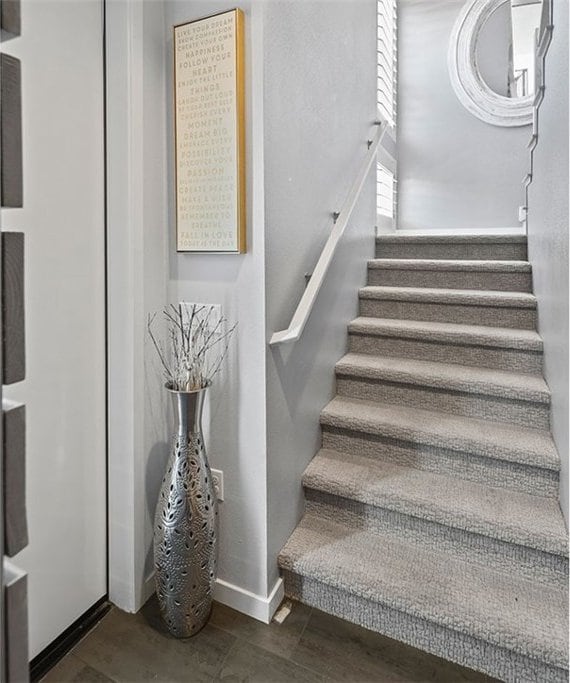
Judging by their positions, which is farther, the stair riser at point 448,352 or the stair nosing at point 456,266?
the stair nosing at point 456,266

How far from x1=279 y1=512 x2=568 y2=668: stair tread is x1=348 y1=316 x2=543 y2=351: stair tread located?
3.40ft

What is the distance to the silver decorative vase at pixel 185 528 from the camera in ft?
4.63

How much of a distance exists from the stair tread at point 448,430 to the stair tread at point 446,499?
0.45ft

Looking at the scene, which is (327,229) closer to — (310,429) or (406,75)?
(310,429)

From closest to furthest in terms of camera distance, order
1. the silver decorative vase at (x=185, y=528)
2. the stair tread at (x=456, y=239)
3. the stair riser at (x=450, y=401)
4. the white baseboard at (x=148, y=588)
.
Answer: the silver decorative vase at (x=185, y=528) < the white baseboard at (x=148, y=588) < the stair riser at (x=450, y=401) < the stair tread at (x=456, y=239)

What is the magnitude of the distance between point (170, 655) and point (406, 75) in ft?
15.0

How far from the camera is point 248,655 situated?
1396 millimetres

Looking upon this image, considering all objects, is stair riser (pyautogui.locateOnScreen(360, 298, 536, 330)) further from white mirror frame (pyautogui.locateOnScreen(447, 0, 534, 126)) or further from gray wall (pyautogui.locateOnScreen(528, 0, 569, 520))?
white mirror frame (pyautogui.locateOnScreen(447, 0, 534, 126))

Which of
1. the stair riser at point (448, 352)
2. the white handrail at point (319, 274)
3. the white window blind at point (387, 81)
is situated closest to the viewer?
the white handrail at point (319, 274)

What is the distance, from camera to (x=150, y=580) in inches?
64.8

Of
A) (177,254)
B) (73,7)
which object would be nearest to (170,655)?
(177,254)

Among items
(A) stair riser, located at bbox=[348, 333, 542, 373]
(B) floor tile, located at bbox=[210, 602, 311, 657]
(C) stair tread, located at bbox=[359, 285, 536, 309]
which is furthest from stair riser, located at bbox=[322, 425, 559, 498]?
(C) stair tread, located at bbox=[359, 285, 536, 309]

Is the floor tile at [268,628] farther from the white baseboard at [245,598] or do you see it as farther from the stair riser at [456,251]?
the stair riser at [456,251]

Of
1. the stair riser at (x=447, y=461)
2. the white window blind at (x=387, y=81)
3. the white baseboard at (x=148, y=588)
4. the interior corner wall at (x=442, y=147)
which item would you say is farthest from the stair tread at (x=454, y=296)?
the white baseboard at (x=148, y=588)
